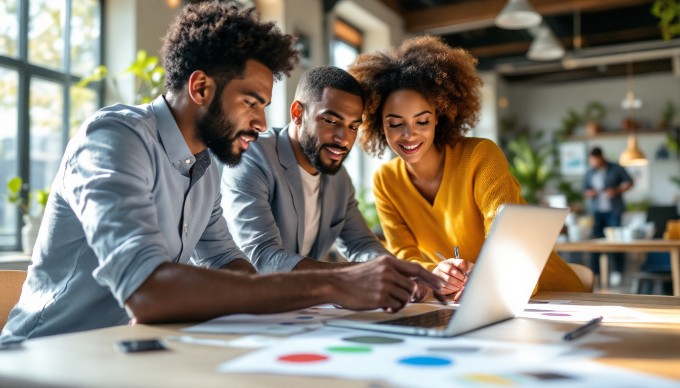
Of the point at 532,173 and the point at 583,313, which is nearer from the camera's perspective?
the point at 583,313

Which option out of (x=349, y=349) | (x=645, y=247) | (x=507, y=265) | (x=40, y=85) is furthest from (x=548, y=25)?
(x=349, y=349)

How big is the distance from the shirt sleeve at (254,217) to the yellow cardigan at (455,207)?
0.50 m

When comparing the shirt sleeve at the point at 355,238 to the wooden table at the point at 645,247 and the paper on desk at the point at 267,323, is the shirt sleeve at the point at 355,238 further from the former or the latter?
the wooden table at the point at 645,247

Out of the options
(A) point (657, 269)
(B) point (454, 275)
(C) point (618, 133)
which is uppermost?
(C) point (618, 133)

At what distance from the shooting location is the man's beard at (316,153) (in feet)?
7.29

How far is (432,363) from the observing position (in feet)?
2.77

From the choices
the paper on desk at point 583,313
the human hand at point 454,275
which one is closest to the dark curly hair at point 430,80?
the human hand at point 454,275

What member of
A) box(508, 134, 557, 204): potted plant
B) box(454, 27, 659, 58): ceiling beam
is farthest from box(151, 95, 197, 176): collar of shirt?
box(454, 27, 659, 58): ceiling beam

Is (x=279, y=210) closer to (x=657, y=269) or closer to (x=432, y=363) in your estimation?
(x=432, y=363)

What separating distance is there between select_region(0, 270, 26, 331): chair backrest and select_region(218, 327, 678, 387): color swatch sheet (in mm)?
962

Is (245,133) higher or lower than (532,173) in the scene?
lower

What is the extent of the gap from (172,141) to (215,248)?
0.40 metres

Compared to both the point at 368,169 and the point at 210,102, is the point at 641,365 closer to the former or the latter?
the point at 210,102

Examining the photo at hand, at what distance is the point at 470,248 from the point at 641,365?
1430 mm
